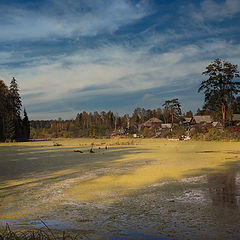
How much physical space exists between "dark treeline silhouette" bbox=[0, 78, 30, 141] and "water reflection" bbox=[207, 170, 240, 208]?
4085 centimetres

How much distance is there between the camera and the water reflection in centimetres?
561

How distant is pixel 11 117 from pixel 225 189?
4767 centimetres

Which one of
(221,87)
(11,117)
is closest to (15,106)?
(11,117)

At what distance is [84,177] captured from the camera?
9.38m

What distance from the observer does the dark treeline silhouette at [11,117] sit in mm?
45500

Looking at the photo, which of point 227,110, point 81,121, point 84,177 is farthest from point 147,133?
point 81,121

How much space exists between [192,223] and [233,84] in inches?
1580

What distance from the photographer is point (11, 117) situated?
48969 mm

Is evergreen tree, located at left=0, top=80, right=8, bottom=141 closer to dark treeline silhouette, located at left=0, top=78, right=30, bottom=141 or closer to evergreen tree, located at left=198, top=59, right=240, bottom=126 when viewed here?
dark treeline silhouette, located at left=0, top=78, right=30, bottom=141

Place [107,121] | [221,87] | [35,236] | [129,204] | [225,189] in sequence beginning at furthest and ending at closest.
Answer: [107,121], [221,87], [225,189], [129,204], [35,236]

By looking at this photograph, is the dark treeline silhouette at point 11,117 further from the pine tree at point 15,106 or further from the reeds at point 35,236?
the reeds at point 35,236

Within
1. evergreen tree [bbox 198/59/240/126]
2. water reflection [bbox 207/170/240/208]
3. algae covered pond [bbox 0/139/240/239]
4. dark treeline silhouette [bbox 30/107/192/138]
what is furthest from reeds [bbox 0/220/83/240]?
dark treeline silhouette [bbox 30/107/192/138]

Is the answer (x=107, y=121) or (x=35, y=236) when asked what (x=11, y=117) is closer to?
(x=35, y=236)

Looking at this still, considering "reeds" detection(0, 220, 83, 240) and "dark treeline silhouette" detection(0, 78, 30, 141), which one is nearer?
"reeds" detection(0, 220, 83, 240)
